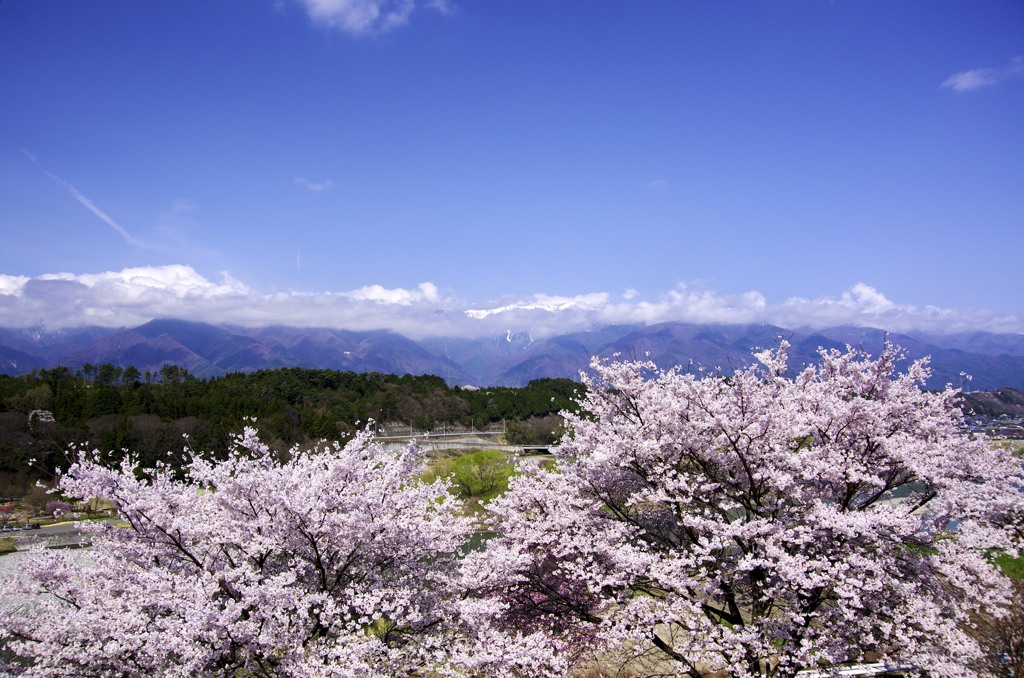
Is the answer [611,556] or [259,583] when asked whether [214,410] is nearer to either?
[259,583]

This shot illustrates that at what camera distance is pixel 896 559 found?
369 inches

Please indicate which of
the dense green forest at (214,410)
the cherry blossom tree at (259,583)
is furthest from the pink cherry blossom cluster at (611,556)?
the dense green forest at (214,410)

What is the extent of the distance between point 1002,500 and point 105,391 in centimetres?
7757

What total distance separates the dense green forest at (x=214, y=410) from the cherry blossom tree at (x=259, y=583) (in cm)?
1492

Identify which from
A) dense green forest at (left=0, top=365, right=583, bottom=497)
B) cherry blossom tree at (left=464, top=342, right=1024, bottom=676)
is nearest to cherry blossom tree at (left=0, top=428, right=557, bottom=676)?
cherry blossom tree at (left=464, top=342, right=1024, bottom=676)

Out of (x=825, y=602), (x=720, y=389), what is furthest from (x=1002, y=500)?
(x=720, y=389)

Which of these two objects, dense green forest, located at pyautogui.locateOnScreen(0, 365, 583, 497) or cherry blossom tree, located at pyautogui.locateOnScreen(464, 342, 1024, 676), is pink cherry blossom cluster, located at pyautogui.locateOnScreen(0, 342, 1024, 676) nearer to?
cherry blossom tree, located at pyautogui.locateOnScreen(464, 342, 1024, 676)

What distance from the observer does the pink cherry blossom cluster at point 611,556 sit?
8.54 m

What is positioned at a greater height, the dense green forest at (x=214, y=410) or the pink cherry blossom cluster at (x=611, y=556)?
the pink cherry blossom cluster at (x=611, y=556)

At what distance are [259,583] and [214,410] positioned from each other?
2533 inches

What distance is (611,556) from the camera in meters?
9.36

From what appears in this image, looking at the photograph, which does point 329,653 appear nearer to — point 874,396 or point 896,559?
point 896,559

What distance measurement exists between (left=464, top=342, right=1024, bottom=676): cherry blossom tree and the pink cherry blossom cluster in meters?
0.05

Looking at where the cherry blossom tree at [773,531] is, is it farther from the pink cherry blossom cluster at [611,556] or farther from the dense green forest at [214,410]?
the dense green forest at [214,410]
